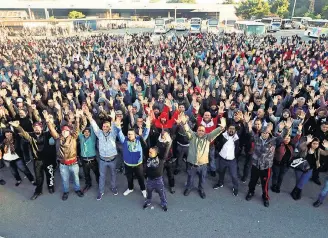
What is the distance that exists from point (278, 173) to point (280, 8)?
190 feet

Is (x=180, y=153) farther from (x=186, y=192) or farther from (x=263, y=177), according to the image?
(x=263, y=177)

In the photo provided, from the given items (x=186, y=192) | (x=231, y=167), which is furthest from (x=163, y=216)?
(x=231, y=167)

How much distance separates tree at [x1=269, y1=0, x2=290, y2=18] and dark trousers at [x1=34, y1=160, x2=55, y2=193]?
59263mm

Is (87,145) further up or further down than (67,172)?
further up

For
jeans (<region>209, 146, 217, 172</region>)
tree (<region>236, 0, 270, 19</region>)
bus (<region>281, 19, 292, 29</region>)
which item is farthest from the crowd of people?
tree (<region>236, 0, 270, 19</region>)

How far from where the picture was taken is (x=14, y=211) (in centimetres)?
456

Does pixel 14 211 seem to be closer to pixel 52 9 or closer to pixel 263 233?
pixel 263 233

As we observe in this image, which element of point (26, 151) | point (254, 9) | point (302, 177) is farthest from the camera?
point (254, 9)

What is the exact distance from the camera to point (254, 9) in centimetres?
5444

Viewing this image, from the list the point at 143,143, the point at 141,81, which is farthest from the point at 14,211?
the point at 141,81

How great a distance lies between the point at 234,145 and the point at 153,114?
73.0 inches

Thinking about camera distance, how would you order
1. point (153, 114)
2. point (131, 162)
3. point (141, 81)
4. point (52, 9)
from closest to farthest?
point (131, 162) < point (153, 114) < point (141, 81) < point (52, 9)

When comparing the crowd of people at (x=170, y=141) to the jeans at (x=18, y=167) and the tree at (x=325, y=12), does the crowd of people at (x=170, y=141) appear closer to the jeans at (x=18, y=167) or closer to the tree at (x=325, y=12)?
the jeans at (x=18, y=167)

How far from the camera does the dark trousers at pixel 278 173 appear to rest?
4.77 metres
